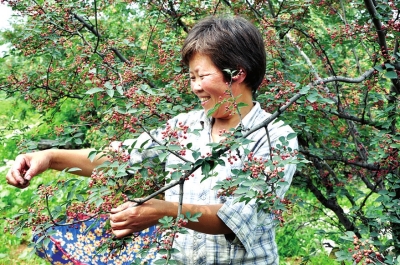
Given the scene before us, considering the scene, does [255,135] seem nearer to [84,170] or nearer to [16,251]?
[84,170]

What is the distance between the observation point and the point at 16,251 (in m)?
3.89

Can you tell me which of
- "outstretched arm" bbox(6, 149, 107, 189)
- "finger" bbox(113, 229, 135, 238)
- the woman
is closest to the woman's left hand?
"finger" bbox(113, 229, 135, 238)

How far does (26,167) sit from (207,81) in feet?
2.16

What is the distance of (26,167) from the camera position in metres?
1.61

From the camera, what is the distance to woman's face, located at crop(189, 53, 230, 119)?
165 centimetres

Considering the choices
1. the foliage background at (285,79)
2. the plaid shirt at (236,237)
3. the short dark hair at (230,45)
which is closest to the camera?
the plaid shirt at (236,237)

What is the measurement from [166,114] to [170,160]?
1.09 ft

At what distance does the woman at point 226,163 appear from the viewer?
1.50 metres

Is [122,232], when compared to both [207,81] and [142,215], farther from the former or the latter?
[207,81]

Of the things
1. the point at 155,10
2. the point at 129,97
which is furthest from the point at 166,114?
the point at 155,10

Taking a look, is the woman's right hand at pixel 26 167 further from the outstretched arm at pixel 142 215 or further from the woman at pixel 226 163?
the outstretched arm at pixel 142 215

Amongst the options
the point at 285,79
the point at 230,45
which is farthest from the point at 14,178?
the point at 285,79

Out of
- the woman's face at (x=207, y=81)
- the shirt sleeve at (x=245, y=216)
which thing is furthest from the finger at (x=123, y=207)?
the woman's face at (x=207, y=81)

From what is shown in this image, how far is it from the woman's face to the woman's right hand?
1.83 feet
